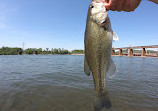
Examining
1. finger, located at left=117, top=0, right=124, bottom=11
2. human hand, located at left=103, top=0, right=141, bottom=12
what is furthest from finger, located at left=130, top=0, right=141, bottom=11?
finger, located at left=117, top=0, right=124, bottom=11

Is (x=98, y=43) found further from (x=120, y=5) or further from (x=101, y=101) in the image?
(x=101, y=101)

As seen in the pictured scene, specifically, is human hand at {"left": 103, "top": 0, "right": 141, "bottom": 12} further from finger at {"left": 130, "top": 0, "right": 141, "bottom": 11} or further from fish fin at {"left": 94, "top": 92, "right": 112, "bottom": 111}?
fish fin at {"left": 94, "top": 92, "right": 112, "bottom": 111}

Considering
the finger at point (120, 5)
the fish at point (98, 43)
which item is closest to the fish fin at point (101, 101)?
the fish at point (98, 43)

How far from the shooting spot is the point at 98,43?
7.54 feet

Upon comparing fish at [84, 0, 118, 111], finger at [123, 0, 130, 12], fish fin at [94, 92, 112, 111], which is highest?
finger at [123, 0, 130, 12]

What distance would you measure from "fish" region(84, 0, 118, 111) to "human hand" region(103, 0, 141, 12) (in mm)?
174

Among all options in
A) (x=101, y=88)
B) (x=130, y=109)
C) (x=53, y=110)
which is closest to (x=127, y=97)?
(x=130, y=109)

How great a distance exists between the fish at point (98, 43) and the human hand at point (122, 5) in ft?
0.57

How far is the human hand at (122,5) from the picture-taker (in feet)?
7.02

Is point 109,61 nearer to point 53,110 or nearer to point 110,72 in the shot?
point 110,72

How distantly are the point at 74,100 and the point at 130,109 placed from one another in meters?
3.33

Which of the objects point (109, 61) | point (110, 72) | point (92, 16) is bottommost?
point (110, 72)

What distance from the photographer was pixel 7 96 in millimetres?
6773

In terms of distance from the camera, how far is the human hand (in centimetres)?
214
